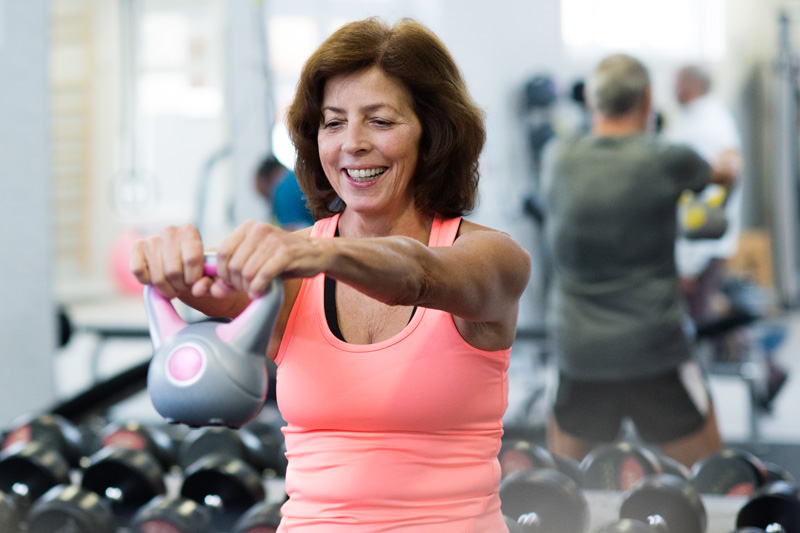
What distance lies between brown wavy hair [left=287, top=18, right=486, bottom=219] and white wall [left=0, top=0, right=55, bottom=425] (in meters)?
2.47

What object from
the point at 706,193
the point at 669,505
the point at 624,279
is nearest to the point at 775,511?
the point at 669,505

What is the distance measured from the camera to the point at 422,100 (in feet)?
4.00

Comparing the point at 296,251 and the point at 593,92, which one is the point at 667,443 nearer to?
the point at 593,92

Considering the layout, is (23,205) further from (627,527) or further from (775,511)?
(775,511)

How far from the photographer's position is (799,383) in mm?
5270

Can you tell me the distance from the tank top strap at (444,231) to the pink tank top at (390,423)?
13cm

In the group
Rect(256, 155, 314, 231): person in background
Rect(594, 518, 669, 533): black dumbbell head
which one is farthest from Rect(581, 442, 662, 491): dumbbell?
Rect(256, 155, 314, 231): person in background

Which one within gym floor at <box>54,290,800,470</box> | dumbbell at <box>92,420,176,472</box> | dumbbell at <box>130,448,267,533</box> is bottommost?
gym floor at <box>54,290,800,470</box>

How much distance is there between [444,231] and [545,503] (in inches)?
35.8

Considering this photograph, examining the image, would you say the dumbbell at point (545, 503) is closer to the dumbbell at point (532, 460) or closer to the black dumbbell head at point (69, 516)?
the dumbbell at point (532, 460)

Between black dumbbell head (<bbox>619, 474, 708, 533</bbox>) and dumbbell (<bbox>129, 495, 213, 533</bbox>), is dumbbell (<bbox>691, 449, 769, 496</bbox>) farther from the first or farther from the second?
dumbbell (<bbox>129, 495, 213, 533</bbox>)

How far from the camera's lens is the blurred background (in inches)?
137

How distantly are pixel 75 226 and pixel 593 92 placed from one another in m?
4.54

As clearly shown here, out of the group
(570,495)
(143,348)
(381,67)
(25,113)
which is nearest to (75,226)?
(143,348)
